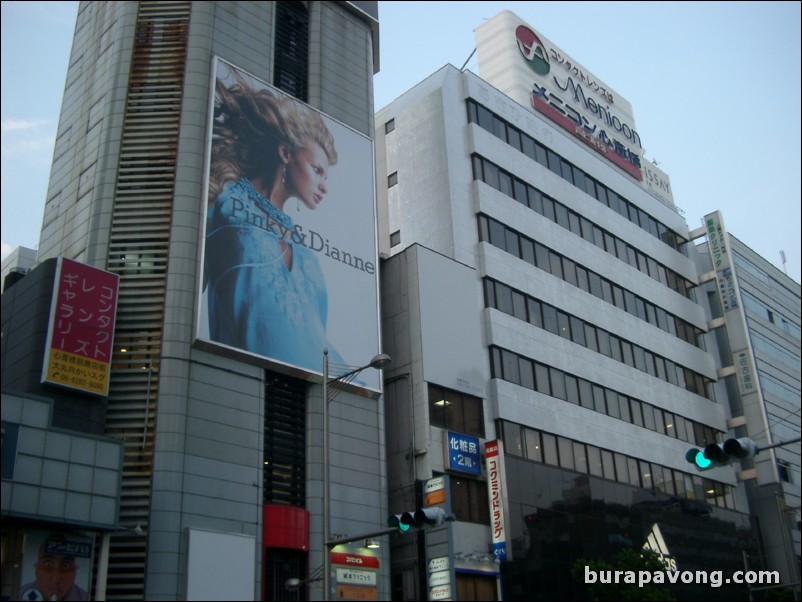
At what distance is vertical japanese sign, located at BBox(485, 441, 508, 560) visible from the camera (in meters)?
42.6

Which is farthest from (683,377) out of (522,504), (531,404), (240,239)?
(240,239)

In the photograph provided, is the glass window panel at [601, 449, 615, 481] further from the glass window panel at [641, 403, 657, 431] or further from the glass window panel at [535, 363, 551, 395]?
the glass window panel at [641, 403, 657, 431]

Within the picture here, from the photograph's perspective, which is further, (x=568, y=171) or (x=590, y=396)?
(x=568, y=171)

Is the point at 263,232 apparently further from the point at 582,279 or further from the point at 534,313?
the point at 582,279

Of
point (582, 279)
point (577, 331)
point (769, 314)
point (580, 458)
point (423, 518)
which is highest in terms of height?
point (769, 314)

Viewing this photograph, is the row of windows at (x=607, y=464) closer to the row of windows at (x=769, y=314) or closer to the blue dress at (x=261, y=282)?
the blue dress at (x=261, y=282)

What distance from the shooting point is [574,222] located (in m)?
62.2

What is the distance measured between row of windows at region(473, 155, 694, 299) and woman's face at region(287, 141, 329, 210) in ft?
44.9

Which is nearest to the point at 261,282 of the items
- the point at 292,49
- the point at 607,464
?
the point at 292,49

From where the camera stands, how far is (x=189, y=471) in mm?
33688

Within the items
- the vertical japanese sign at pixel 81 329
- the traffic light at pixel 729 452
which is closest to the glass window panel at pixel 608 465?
the vertical japanese sign at pixel 81 329

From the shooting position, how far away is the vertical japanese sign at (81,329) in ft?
106

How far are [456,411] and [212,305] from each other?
48.4 feet

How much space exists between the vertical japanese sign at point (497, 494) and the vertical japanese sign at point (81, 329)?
65.0ft
